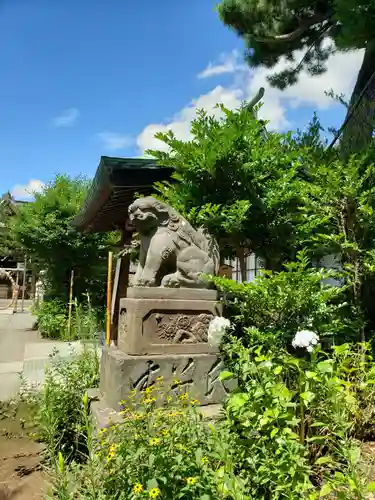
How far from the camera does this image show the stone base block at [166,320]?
3236mm

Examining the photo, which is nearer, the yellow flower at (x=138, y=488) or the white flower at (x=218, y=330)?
the yellow flower at (x=138, y=488)

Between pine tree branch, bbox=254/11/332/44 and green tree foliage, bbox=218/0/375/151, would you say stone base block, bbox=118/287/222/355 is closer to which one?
green tree foliage, bbox=218/0/375/151

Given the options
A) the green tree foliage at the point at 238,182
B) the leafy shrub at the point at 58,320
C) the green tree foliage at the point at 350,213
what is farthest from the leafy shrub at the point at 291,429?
the leafy shrub at the point at 58,320

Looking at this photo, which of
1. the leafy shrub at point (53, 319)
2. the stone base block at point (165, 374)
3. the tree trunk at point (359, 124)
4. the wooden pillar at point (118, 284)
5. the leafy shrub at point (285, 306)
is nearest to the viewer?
the leafy shrub at point (285, 306)

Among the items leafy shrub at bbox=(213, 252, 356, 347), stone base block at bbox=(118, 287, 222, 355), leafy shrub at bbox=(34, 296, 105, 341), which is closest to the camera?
leafy shrub at bbox=(213, 252, 356, 347)

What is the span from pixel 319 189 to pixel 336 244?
21.7 inches

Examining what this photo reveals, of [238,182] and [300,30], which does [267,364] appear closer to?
[238,182]

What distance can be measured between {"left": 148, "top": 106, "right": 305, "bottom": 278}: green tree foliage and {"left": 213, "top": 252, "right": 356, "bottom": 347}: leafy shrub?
1113 millimetres

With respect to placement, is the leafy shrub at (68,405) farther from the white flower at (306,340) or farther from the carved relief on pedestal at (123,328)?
the white flower at (306,340)

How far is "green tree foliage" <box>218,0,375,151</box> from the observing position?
4.90 meters

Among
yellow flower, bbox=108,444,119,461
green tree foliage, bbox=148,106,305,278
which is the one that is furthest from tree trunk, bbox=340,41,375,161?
yellow flower, bbox=108,444,119,461

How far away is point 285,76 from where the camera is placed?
7.65 m

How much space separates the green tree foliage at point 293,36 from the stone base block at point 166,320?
2.56 m

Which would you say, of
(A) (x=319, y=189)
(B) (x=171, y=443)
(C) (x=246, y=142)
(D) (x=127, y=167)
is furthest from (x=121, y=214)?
(B) (x=171, y=443)
